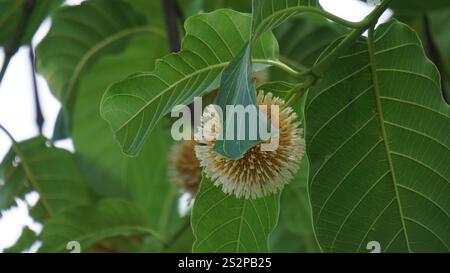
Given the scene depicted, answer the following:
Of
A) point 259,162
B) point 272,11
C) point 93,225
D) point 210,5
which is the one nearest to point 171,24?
point 210,5

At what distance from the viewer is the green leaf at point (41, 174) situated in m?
2.06

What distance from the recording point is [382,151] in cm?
123

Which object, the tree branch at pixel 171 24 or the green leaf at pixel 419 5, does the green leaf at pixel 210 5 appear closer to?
the tree branch at pixel 171 24

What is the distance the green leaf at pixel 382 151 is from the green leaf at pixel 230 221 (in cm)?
8

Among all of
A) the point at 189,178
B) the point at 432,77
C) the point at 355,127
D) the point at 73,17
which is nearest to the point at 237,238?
Result: the point at 355,127

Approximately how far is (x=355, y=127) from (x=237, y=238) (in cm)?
23

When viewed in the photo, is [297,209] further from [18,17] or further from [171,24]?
[18,17]

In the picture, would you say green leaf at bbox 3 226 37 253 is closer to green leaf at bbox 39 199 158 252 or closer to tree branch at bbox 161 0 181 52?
green leaf at bbox 39 199 158 252

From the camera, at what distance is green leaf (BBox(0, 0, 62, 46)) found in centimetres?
208

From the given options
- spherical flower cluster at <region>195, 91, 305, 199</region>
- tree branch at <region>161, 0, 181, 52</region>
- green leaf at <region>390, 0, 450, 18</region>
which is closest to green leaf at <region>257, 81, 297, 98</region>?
spherical flower cluster at <region>195, 91, 305, 199</region>

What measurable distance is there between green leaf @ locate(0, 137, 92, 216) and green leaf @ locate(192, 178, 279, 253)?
85 cm

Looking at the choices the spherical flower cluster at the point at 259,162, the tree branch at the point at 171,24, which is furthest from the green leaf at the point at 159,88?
the tree branch at the point at 171,24
